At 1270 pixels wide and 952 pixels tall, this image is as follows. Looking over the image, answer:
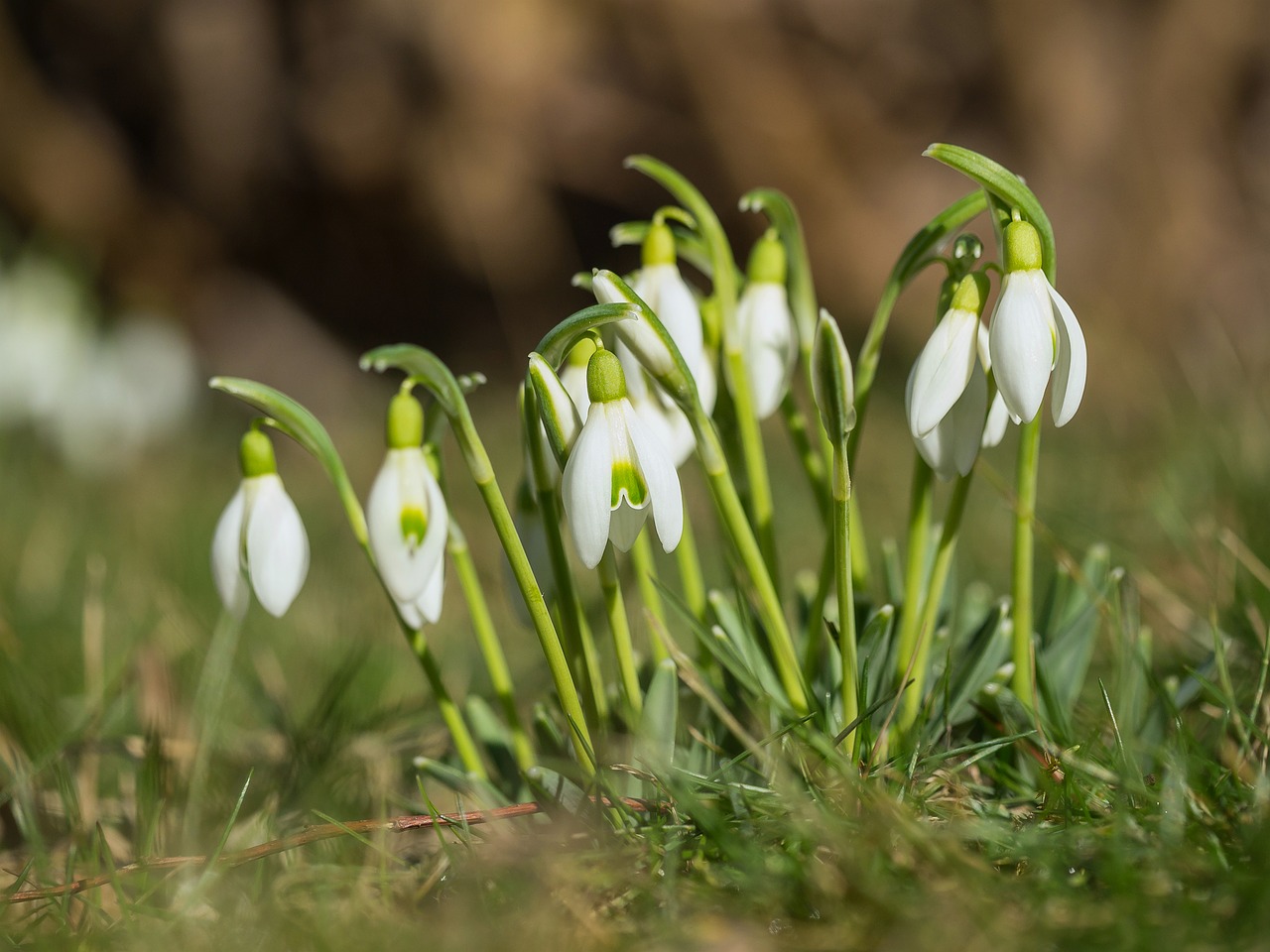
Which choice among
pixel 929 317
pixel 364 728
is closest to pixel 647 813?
pixel 364 728

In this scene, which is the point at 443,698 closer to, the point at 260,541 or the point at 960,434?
the point at 260,541

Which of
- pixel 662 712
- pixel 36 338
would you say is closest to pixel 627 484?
pixel 662 712

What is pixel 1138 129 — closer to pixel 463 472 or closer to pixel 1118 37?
pixel 1118 37

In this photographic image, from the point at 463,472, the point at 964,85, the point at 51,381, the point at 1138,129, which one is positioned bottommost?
the point at 463,472

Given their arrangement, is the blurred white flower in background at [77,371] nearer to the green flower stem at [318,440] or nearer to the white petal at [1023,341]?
the green flower stem at [318,440]

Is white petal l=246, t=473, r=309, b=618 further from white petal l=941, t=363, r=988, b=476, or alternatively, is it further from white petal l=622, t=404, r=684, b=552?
white petal l=941, t=363, r=988, b=476

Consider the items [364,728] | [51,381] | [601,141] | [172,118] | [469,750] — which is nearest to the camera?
[469,750]
